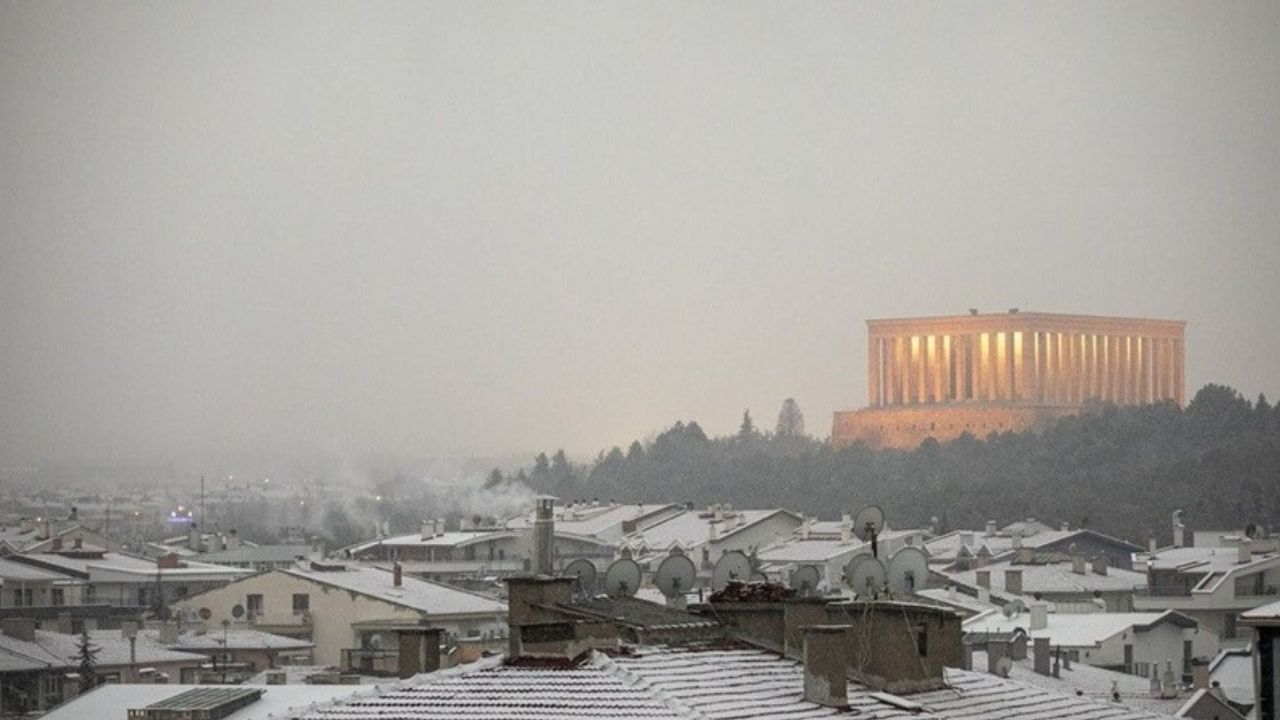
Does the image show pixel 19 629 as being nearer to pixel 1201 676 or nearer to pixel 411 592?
pixel 411 592

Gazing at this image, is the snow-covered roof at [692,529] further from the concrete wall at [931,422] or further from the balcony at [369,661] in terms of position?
the concrete wall at [931,422]

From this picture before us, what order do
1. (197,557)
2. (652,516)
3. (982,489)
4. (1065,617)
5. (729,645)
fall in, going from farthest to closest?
(982,489), (652,516), (197,557), (1065,617), (729,645)

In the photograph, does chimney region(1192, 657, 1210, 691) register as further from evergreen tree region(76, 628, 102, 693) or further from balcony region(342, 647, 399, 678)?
evergreen tree region(76, 628, 102, 693)

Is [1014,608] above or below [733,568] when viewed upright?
below

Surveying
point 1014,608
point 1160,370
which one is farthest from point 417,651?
point 1160,370

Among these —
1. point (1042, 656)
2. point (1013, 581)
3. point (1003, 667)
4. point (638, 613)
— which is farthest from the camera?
point (1013, 581)

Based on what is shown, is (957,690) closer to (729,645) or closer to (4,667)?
(729,645)

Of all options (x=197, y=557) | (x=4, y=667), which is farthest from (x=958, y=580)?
(x=4, y=667)
